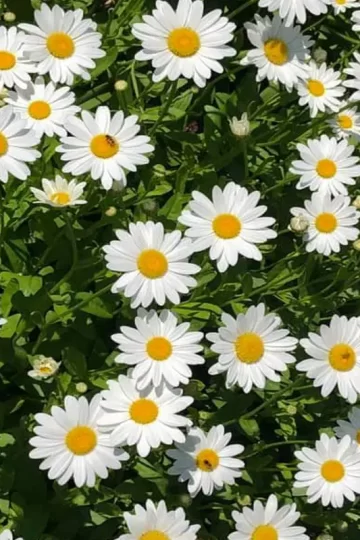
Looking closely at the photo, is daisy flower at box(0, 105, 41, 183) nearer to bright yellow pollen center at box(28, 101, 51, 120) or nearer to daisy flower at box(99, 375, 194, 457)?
bright yellow pollen center at box(28, 101, 51, 120)

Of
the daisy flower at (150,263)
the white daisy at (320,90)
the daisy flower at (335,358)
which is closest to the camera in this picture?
the daisy flower at (150,263)

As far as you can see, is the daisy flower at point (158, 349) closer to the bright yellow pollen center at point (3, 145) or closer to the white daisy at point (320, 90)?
the bright yellow pollen center at point (3, 145)

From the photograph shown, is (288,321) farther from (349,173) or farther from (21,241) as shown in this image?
(21,241)

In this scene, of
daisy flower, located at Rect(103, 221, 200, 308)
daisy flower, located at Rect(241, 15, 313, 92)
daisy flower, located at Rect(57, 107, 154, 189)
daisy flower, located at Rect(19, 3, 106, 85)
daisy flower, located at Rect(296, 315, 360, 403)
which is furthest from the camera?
daisy flower, located at Rect(241, 15, 313, 92)

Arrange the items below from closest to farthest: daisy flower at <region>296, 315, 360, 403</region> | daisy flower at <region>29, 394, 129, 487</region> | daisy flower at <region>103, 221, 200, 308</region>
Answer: daisy flower at <region>29, 394, 129, 487</region>
daisy flower at <region>103, 221, 200, 308</region>
daisy flower at <region>296, 315, 360, 403</region>

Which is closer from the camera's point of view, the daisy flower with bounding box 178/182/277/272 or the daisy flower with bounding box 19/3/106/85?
the daisy flower with bounding box 178/182/277/272

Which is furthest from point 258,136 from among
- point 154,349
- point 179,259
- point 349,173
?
point 154,349

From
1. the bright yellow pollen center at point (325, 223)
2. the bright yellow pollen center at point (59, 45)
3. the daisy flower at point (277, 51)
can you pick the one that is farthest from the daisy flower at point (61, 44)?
the bright yellow pollen center at point (325, 223)

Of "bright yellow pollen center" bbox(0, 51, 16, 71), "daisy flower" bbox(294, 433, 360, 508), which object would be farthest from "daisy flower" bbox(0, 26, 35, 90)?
"daisy flower" bbox(294, 433, 360, 508)
